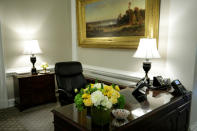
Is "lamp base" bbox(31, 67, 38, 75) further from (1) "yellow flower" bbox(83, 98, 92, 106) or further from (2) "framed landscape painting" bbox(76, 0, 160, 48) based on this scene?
(1) "yellow flower" bbox(83, 98, 92, 106)

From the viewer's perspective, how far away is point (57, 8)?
4.30 m

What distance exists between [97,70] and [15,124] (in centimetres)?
182

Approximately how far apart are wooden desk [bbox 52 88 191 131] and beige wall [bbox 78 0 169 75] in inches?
26.8

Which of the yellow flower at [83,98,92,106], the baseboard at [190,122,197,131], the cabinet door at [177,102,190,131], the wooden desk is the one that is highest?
the yellow flower at [83,98,92,106]

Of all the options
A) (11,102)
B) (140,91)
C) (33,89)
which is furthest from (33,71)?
(140,91)

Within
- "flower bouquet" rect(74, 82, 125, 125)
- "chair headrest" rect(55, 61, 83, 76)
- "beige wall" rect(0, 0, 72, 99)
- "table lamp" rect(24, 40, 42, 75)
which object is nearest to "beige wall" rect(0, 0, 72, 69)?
"beige wall" rect(0, 0, 72, 99)

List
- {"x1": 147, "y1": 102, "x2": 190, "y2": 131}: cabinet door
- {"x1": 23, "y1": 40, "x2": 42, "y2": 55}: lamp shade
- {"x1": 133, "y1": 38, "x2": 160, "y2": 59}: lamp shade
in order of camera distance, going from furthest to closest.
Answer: {"x1": 23, "y1": 40, "x2": 42, "y2": 55}: lamp shade < {"x1": 133, "y1": 38, "x2": 160, "y2": 59}: lamp shade < {"x1": 147, "y1": 102, "x2": 190, "y2": 131}: cabinet door

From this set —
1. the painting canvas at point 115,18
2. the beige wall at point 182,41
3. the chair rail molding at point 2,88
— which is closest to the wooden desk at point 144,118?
the beige wall at point 182,41

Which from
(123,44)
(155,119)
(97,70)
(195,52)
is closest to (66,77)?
(97,70)

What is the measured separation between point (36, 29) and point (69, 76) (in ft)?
5.44

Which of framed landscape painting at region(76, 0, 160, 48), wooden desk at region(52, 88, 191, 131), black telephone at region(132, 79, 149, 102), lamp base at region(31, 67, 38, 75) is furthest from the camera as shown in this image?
lamp base at region(31, 67, 38, 75)

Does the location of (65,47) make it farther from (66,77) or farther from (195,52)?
(195,52)

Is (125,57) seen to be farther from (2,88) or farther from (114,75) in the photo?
(2,88)

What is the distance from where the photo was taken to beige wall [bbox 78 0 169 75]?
8.37 feet
